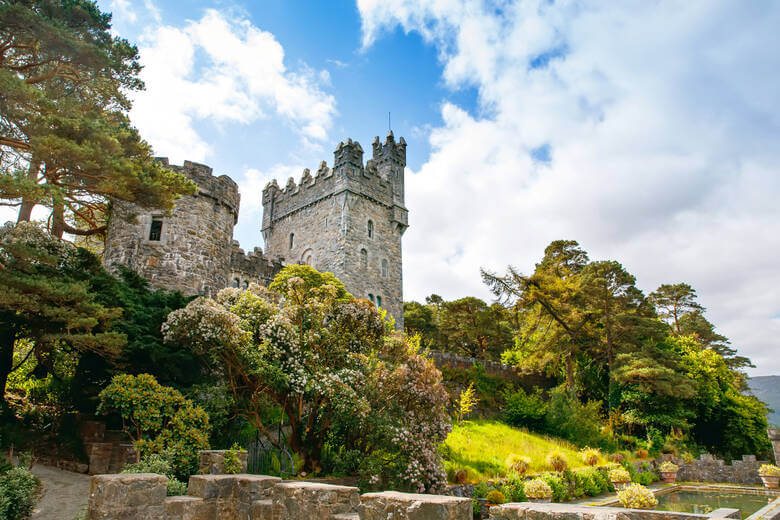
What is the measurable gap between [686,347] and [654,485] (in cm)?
1083

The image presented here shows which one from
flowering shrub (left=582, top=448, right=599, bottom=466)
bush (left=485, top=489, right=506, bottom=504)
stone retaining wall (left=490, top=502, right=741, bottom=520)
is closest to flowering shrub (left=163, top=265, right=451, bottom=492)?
bush (left=485, top=489, right=506, bottom=504)

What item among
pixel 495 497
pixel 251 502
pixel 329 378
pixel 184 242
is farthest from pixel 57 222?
pixel 495 497

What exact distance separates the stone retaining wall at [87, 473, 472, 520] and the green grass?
7.31 metres

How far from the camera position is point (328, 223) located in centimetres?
2869

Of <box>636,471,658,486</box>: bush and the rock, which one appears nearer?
the rock

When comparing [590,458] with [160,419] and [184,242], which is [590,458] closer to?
[160,419]

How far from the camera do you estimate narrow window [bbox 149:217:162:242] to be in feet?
50.7


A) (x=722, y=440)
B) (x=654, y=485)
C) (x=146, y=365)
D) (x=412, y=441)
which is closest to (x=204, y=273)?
(x=146, y=365)

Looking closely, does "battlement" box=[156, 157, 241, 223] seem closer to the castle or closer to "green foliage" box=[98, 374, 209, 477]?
the castle

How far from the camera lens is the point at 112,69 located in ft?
37.7

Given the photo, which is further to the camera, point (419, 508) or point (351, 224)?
point (351, 224)

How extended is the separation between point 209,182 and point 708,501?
1890 centimetres

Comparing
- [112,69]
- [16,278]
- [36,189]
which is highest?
[112,69]

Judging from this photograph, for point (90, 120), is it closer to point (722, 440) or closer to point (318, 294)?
point (318, 294)
